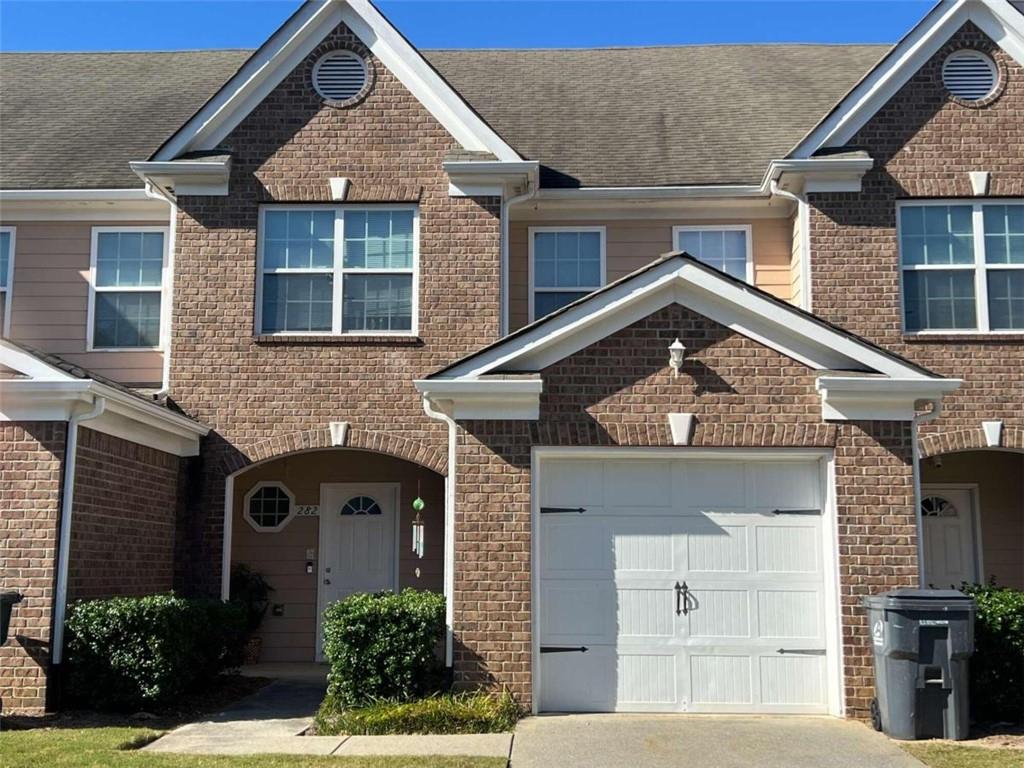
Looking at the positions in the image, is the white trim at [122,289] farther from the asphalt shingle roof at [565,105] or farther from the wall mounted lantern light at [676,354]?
the wall mounted lantern light at [676,354]

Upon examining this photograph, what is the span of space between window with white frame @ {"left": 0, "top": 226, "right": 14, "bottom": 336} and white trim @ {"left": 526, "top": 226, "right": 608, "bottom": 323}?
7107 mm

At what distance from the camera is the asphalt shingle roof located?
14.6m

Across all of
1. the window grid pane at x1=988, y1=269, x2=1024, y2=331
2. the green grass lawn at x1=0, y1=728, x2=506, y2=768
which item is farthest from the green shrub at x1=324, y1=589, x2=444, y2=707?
the window grid pane at x1=988, y1=269, x2=1024, y2=331

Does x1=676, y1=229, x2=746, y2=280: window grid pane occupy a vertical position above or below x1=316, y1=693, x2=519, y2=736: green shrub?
above

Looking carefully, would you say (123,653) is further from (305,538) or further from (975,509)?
(975,509)

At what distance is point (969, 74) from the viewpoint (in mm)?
13664

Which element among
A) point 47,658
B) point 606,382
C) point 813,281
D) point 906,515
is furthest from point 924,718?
point 47,658

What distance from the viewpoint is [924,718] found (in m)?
9.04

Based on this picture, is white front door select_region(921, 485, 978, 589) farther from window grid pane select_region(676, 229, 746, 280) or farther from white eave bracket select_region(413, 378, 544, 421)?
white eave bracket select_region(413, 378, 544, 421)

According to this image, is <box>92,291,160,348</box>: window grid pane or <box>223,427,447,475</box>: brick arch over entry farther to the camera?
<box>92,291,160,348</box>: window grid pane

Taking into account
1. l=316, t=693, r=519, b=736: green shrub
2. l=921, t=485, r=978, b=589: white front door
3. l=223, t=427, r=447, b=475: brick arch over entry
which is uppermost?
l=223, t=427, r=447, b=475: brick arch over entry

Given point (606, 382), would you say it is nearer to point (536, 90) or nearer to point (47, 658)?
point (47, 658)

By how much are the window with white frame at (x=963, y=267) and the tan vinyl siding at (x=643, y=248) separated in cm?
154

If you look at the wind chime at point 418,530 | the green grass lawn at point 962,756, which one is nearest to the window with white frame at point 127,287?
the wind chime at point 418,530
